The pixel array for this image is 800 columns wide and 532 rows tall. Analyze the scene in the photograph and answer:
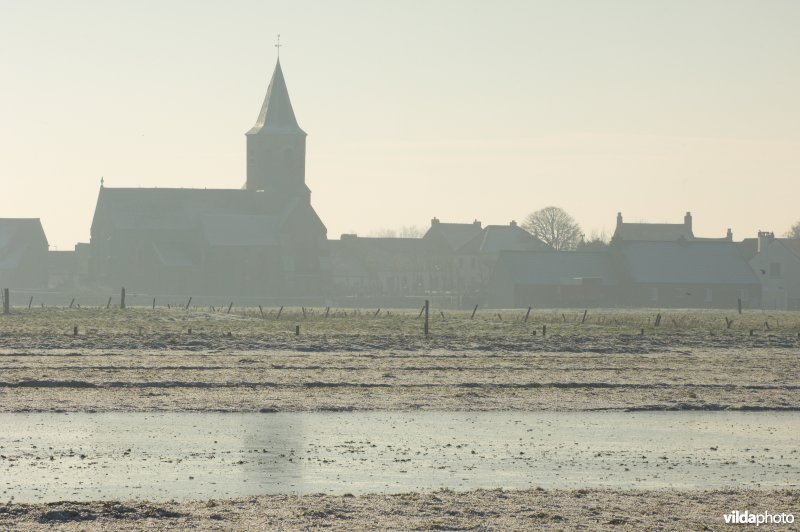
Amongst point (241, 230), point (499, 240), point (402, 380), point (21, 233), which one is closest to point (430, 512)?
point (402, 380)

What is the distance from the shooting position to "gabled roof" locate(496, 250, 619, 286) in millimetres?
115938

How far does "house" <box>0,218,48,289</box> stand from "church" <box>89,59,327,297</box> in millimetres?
9289

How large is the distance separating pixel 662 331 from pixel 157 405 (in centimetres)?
3285

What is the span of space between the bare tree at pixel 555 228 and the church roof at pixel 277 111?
3600 centimetres

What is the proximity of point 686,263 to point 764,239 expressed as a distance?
13355 millimetres

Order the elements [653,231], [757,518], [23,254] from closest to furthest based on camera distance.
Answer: [757,518] → [23,254] → [653,231]

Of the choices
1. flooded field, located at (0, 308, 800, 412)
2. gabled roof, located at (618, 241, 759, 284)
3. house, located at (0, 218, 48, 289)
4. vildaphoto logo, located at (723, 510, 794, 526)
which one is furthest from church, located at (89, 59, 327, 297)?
vildaphoto logo, located at (723, 510, 794, 526)

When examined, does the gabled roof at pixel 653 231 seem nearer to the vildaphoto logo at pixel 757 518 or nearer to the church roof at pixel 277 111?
the church roof at pixel 277 111

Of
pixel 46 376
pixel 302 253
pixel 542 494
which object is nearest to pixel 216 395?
pixel 46 376

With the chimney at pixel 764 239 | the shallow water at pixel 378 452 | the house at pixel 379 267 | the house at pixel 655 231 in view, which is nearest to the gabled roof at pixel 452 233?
the house at pixel 379 267

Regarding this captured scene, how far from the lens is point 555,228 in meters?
167

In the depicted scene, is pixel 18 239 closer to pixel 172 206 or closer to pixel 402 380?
pixel 172 206

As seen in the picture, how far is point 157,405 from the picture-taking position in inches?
966

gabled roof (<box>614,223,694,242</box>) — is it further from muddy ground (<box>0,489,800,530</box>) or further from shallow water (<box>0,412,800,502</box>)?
muddy ground (<box>0,489,800,530</box>)
